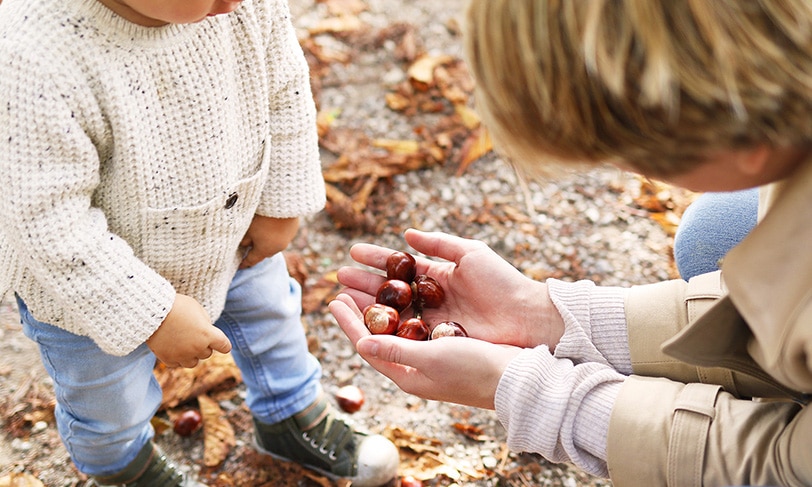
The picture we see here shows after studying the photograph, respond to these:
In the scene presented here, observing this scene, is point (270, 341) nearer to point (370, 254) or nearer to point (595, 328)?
point (370, 254)

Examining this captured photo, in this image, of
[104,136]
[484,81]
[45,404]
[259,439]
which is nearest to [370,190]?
[259,439]

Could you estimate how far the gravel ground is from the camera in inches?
87.8

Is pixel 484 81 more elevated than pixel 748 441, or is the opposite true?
pixel 484 81

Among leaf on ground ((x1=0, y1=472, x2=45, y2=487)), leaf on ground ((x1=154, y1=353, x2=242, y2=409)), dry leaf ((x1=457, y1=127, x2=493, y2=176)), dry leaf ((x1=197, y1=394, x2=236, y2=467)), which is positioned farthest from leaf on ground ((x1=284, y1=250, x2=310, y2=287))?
leaf on ground ((x1=0, y1=472, x2=45, y2=487))

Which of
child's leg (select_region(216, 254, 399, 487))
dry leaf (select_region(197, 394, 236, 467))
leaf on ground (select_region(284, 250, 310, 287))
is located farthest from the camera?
leaf on ground (select_region(284, 250, 310, 287))

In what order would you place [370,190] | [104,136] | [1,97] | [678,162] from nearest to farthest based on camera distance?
[678,162]
[1,97]
[104,136]
[370,190]

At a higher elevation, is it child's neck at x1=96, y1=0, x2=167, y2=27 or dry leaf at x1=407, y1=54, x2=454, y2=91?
child's neck at x1=96, y1=0, x2=167, y2=27

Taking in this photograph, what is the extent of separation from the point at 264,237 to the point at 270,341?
303mm

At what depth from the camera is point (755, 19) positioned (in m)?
1.09

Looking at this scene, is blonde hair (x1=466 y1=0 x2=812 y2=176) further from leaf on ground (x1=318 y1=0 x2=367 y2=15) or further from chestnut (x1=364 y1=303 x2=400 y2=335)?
leaf on ground (x1=318 y1=0 x2=367 y2=15)

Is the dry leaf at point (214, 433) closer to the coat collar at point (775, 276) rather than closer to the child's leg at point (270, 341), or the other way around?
the child's leg at point (270, 341)

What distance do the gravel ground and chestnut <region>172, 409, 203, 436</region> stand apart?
0.03m

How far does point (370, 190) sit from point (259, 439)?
1.17 metres

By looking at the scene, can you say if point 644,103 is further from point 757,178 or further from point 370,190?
point 370,190
